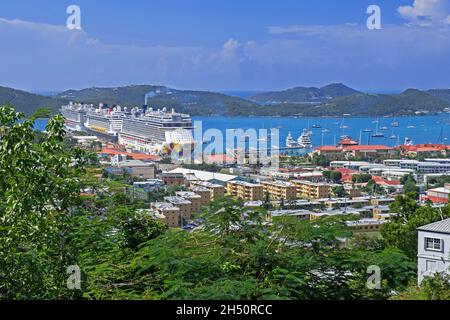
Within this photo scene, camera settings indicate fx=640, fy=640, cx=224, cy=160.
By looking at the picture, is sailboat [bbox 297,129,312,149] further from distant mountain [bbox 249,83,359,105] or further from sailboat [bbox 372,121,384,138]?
distant mountain [bbox 249,83,359,105]

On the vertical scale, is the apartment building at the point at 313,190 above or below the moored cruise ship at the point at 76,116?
below

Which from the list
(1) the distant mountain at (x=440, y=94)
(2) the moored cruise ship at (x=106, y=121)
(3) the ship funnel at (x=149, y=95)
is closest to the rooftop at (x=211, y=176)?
(2) the moored cruise ship at (x=106, y=121)

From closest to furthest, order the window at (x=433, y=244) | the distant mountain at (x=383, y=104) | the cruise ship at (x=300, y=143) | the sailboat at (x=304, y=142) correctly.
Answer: the window at (x=433, y=244)
the cruise ship at (x=300, y=143)
the sailboat at (x=304, y=142)
the distant mountain at (x=383, y=104)

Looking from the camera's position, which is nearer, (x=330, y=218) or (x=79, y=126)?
(x=330, y=218)

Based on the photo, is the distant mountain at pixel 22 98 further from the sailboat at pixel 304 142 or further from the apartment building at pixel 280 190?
the sailboat at pixel 304 142

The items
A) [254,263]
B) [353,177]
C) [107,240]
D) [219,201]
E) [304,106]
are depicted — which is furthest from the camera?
[304,106]
